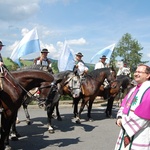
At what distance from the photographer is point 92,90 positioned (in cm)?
948

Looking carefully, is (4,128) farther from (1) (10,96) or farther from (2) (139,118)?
(2) (139,118)

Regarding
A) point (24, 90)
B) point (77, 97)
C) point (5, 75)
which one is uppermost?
point (5, 75)

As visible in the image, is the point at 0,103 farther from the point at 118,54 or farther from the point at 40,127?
the point at 118,54

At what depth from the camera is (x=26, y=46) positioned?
8.29m

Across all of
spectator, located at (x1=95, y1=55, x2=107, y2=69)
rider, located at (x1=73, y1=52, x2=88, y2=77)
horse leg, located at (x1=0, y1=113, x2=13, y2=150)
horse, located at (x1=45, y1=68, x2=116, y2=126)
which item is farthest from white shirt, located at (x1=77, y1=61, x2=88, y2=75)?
horse leg, located at (x1=0, y1=113, x2=13, y2=150)

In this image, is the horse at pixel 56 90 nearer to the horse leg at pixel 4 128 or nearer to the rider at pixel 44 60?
the rider at pixel 44 60

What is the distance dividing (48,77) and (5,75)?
1.07 metres

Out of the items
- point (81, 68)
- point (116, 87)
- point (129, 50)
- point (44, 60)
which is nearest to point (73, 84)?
point (81, 68)

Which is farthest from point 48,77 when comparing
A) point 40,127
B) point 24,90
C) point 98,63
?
point 98,63

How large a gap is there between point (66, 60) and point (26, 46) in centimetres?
199

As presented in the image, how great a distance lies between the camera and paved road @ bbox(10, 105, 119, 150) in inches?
239

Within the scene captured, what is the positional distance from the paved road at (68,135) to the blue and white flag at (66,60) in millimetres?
2120

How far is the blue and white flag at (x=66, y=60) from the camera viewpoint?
962 centimetres

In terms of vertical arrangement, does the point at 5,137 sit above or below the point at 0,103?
A: below
